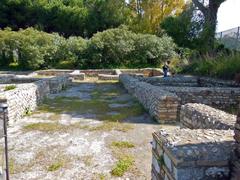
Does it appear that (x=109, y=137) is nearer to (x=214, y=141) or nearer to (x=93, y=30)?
(x=214, y=141)

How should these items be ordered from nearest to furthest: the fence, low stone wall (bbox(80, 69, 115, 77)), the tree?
the fence < the tree < low stone wall (bbox(80, 69, 115, 77))

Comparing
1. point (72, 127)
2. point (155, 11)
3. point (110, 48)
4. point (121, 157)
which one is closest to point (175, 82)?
point (72, 127)

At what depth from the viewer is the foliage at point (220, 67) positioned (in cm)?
1214

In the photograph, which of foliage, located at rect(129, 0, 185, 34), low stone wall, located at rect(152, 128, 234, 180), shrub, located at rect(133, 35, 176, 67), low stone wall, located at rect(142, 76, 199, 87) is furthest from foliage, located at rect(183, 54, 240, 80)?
foliage, located at rect(129, 0, 185, 34)

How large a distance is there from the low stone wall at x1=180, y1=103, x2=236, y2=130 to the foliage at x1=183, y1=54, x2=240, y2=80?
24.0ft

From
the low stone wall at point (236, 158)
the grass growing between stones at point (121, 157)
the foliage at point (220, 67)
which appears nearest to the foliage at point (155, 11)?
the foliage at point (220, 67)

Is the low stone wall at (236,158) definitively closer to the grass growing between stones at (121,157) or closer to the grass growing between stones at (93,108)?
the grass growing between stones at (121,157)

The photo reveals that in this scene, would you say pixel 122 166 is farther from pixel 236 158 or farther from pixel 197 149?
pixel 236 158

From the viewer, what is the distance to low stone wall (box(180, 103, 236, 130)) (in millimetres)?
4090

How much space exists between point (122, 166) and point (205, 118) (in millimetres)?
1567

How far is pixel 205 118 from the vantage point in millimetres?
4500

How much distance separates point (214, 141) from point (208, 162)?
0.29 metres

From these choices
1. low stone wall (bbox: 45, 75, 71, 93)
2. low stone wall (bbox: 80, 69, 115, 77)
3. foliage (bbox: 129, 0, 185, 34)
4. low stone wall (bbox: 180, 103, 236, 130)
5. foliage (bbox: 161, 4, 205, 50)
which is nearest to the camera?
low stone wall (bbox: 180, 103, 236, 130)

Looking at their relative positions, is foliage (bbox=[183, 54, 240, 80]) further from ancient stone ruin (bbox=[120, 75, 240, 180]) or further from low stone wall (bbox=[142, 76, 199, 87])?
ancient stone ruin (bbox=[120, 75, 240, 180])
